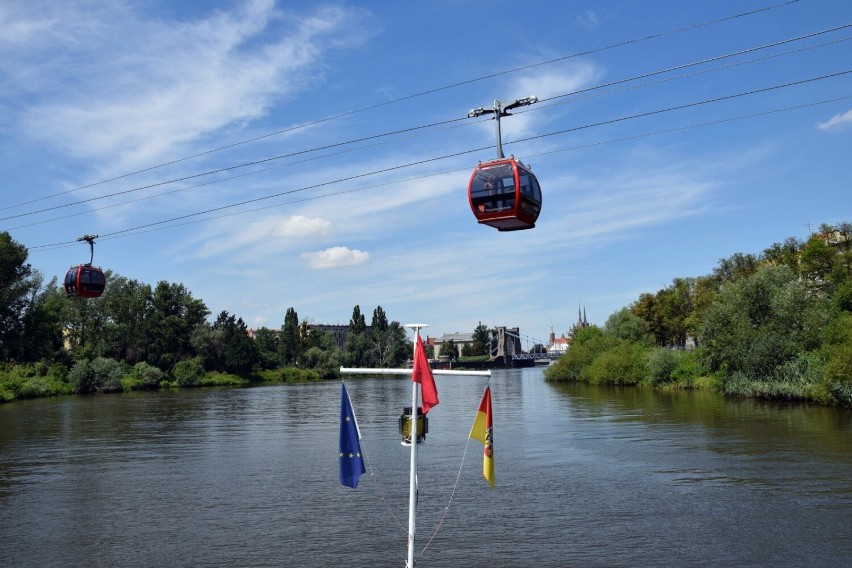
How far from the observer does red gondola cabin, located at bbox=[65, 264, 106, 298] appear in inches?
1314

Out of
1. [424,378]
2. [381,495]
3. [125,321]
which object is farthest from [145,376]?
[424,378]

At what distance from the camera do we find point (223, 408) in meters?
62.2

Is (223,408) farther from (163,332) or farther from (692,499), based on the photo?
(163,332)

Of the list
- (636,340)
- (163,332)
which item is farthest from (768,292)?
(163,332)

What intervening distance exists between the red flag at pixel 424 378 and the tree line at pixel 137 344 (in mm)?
76025

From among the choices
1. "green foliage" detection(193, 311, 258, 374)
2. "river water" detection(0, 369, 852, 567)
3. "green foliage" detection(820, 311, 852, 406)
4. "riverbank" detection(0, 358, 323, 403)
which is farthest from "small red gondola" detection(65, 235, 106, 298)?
"green foliage" detection(193, 311, 258, 374)

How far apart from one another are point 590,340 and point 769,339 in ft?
163

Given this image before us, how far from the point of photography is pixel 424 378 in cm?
1288

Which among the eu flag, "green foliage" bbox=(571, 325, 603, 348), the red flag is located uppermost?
"green foliage" bbox=(571, 325, 603, 348)

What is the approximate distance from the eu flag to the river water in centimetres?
446

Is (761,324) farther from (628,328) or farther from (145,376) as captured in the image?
(145,376)

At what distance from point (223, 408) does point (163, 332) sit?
61154 mm

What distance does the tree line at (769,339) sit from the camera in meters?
50.5

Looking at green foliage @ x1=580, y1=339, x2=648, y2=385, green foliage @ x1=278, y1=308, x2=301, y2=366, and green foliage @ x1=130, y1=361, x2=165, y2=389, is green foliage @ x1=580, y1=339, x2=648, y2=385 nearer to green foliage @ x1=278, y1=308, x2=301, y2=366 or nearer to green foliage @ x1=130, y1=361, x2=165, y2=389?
green foliage @ x1=130, y1=361, x2=165, y2=389
